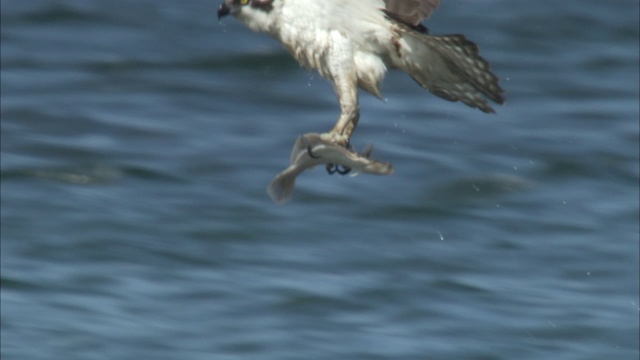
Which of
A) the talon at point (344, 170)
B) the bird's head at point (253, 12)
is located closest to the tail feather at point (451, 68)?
the talon at point (344, 170)

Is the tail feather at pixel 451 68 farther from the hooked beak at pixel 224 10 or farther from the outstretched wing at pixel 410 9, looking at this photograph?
the hooked beak at pixel 224 10

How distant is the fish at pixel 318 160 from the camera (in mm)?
5258

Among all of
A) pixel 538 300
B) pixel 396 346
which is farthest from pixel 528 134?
pixel 396 346

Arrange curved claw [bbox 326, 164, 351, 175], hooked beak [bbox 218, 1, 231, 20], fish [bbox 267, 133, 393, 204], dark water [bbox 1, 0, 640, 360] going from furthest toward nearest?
dark water [bbox 1, 0, 640, 360]
curved claw [bbox 326, 164, 351, 175]
hooked beak [bbox 218, 1, 231, 20]
fish [bbox 267, 133, 393, 204]

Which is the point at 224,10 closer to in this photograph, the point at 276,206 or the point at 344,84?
the point at 344,84

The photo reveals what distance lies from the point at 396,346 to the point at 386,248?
1890mm

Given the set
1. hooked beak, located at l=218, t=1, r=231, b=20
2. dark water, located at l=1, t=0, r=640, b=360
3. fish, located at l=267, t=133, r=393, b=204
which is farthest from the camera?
dark water, located at l=1, t=0, r=640, b=360

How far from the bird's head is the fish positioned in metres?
0.38

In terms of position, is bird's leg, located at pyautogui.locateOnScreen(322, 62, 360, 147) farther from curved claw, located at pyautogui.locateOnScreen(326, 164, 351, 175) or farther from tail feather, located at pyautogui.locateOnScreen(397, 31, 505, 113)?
tail feather, located at pyautogui.locateOnScreen(397, 31, 505, 113)

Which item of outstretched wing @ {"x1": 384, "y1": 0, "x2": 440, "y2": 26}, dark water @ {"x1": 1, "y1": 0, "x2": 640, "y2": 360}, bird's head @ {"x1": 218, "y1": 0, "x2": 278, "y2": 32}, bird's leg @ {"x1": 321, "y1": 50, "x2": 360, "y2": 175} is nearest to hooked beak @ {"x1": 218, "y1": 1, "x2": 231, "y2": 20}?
bird's head @ {"x1": 218, "y1": 0, "x2": 278, "y2": 32}

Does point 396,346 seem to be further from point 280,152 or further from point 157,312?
point 280,152

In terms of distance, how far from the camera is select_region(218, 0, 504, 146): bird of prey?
17.7 ft

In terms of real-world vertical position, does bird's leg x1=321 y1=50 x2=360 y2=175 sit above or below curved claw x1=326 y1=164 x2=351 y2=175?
above

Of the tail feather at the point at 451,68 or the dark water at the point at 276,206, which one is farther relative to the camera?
the dark water at the point at 276,206
